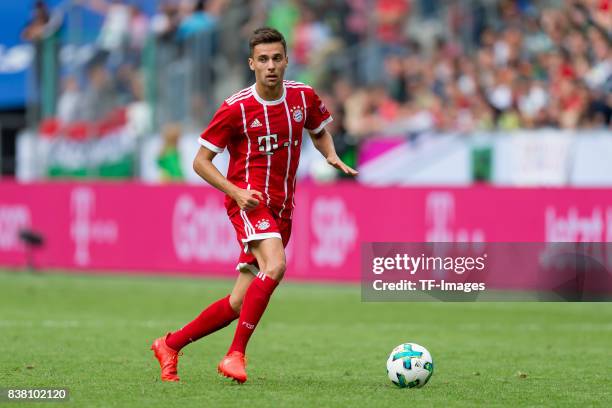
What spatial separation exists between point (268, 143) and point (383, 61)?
13102mm

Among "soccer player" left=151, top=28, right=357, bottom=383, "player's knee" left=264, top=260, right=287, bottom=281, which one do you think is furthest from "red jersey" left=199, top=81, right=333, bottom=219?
"player's knee" left=264, top=260, right=287, bottom=281

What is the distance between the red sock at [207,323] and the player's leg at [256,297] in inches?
9.5

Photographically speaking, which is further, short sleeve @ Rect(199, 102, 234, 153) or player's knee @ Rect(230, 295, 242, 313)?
player's knee @ Rect(230, 295, 242, 313)

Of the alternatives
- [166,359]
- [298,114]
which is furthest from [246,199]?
[166,359]

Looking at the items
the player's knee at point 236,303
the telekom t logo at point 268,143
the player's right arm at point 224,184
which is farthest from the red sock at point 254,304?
the telekom t logo at point 268,143

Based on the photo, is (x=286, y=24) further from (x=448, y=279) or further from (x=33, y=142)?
(x=448, y=279)

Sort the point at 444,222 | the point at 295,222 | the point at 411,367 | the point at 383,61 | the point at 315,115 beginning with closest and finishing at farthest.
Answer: the point at 411,367
the point at 315,115
the point at 444,222
the point at 295,222
the point at 383,61

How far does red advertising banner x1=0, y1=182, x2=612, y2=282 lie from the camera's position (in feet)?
54.0

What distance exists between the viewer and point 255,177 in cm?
802

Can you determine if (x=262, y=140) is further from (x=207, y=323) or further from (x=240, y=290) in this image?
(x=207, y=323)

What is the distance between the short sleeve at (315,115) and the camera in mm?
8281

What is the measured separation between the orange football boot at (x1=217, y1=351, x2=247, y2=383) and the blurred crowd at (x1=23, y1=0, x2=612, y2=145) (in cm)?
1084

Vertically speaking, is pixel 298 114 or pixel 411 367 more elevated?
pixel 298 114

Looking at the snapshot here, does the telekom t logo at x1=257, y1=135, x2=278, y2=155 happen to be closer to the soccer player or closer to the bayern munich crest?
the soccer player
